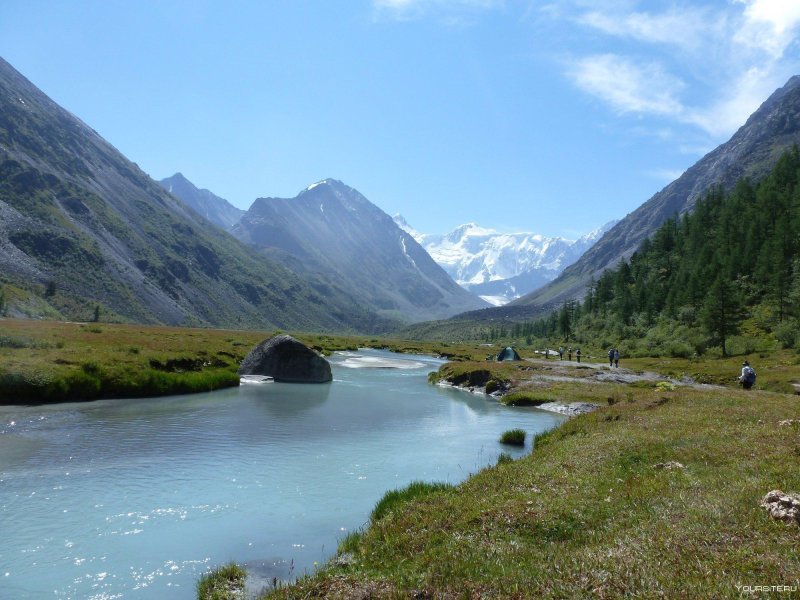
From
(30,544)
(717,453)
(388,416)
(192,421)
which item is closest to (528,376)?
(388,416)

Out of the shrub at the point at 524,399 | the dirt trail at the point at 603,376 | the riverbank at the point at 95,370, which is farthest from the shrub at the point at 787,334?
the riverbank at the point at 95,370

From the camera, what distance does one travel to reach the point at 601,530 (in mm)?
11000

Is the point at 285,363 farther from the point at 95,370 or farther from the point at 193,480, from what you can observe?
the point at 193,480

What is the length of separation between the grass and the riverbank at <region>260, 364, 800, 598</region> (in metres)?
2.50

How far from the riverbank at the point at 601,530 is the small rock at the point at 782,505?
0.24 meters

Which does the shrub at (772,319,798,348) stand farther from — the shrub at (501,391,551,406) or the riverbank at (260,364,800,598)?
the riverbank at (260,364,800,598)

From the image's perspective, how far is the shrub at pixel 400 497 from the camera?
52.4ft

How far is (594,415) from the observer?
29.9m

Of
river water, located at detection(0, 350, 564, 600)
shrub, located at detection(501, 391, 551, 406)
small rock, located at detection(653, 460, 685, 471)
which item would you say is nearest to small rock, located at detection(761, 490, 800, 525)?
small rock, located at detection(653, 460, 685, 471)

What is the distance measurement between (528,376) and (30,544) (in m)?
54.0

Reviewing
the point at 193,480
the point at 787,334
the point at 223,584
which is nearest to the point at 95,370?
the point at 193,480

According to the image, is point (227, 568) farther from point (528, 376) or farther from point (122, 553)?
point (528, 376)

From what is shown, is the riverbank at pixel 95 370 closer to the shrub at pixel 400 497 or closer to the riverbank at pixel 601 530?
the shrub at pixel 400 497

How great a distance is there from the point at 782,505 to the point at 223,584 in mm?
12857
